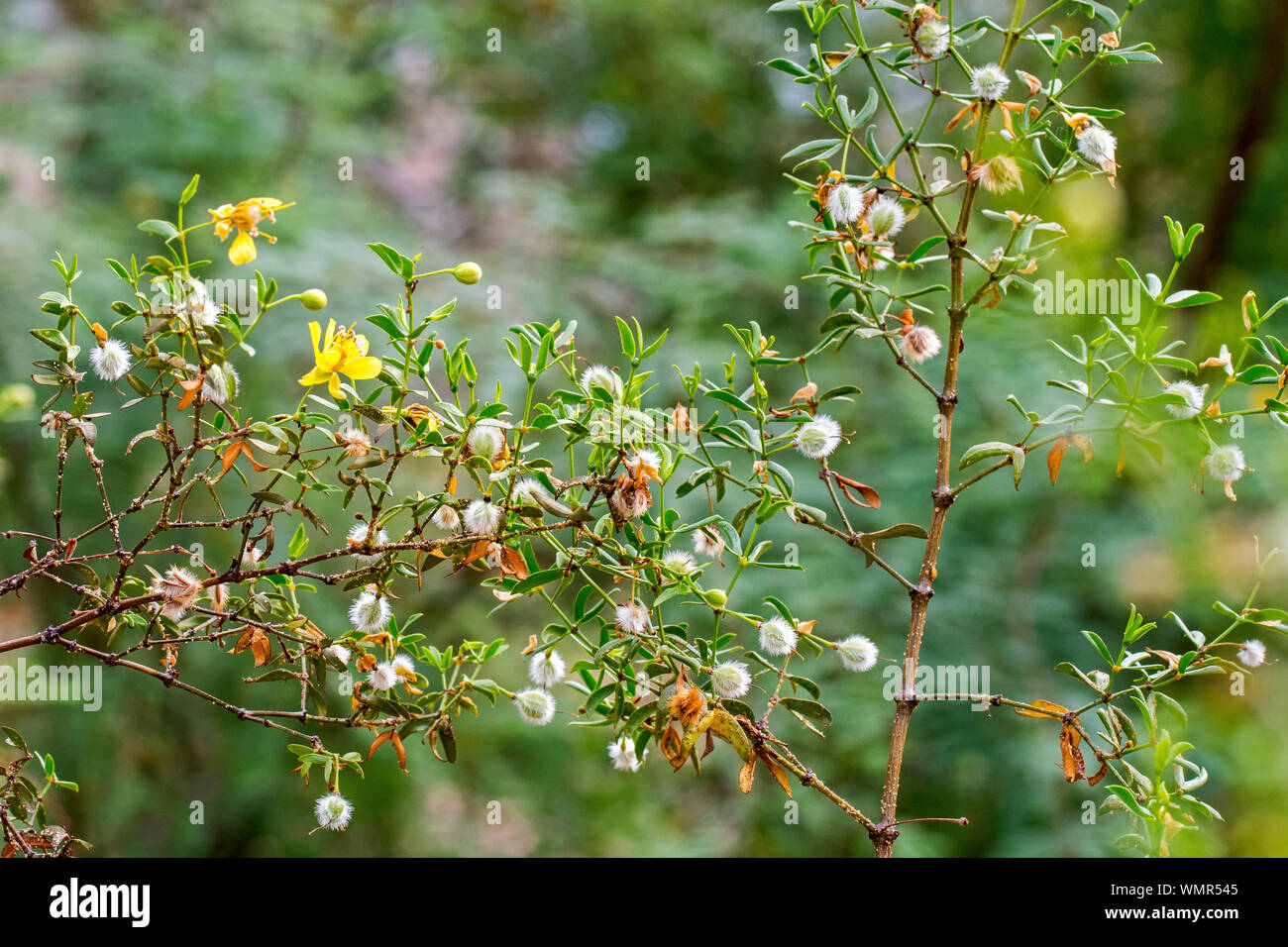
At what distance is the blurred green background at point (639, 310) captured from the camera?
1.83 meters

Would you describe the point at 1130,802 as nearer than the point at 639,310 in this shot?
Yes

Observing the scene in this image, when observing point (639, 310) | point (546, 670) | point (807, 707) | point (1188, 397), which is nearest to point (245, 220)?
point (546, 670)

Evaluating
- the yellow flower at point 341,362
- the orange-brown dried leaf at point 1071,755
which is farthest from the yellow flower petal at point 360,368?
the orange-brown dried leaf at point 1071,755

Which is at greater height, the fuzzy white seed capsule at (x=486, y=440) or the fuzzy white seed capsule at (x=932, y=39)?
the fuzzy white seed capsule at (x=932, y=39)

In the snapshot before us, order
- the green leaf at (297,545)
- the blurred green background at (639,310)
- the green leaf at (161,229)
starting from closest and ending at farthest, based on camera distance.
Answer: the green leaf at (161,229), the green leaf at (297,545), the blurred green background at (639,310)

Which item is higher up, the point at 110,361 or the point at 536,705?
the point at 110,361

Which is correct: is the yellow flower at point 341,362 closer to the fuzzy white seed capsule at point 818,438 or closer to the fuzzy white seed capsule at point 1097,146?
the fuzzy white seed capsule at point 818,438

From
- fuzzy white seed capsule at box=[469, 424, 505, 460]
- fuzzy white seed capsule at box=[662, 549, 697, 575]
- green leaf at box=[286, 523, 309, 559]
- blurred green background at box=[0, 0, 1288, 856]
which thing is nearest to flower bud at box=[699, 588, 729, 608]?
fuzzy white seed capsule at box=[662, 549, 697, 575]

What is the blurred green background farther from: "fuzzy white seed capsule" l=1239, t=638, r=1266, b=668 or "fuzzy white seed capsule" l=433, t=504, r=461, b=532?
"fuzzy white seed capsule" l=433, t=504, r=461, b=532

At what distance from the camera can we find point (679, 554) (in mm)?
590

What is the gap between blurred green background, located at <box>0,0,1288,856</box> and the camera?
1829 millimetres

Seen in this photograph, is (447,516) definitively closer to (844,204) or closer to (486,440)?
(486,440)

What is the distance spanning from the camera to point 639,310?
2482 mm
